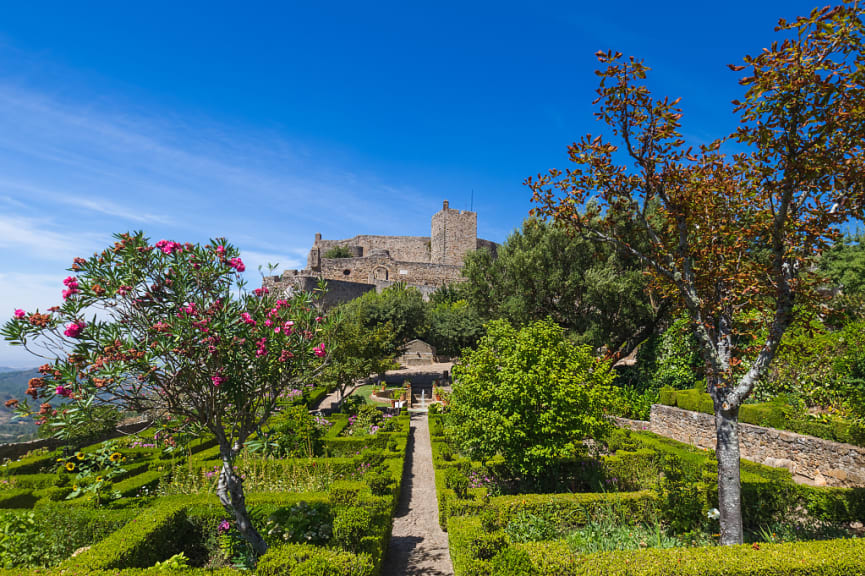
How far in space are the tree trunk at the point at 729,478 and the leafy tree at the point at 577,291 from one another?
1207 centimetres

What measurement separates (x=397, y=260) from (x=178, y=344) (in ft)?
152

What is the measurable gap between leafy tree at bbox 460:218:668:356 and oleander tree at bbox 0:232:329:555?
1394cm

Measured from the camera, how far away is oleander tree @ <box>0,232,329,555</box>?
4246mm

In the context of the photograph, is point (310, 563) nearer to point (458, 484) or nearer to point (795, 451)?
point (458, 484)

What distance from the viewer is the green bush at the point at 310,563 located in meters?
4.38

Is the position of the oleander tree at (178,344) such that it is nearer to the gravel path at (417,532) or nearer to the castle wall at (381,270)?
the gravel path at (417,532)

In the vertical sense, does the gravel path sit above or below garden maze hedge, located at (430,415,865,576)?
below

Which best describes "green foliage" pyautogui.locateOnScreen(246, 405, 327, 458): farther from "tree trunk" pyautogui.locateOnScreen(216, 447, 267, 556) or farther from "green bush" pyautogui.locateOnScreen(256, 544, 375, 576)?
"green bush" pyautogui.locateOnScreen(256, 544, 375, 576)

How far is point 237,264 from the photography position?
205 inches

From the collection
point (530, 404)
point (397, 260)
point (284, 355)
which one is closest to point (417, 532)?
point (530, 404)

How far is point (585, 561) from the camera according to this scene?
14.9 ft

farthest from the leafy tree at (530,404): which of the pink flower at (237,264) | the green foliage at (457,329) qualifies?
the green foliage at (457,329)

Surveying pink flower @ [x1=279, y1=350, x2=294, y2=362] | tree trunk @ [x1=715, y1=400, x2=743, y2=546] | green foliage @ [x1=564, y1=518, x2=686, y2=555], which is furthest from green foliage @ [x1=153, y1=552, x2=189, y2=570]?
tree trunk @ [x1=715, y1=400, x2=743, y2=546]

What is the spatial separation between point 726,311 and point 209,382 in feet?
21.7
